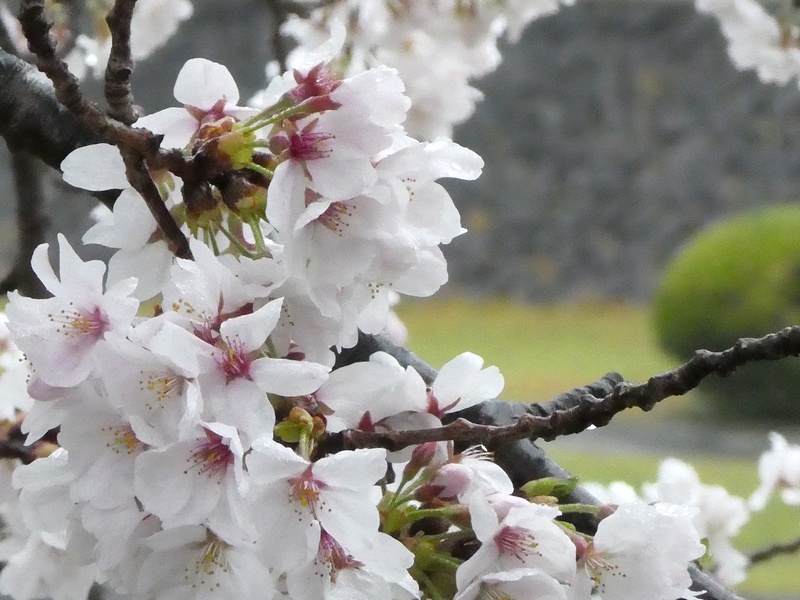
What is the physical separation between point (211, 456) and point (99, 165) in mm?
125

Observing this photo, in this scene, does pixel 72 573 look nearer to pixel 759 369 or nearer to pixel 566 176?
pixel 759 369

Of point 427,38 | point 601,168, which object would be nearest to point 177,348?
point 427,38

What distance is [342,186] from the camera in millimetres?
352

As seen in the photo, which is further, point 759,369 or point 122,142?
point 759,369

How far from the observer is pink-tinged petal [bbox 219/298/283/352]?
33cm

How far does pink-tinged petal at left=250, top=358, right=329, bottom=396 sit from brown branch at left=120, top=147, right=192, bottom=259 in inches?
2.8

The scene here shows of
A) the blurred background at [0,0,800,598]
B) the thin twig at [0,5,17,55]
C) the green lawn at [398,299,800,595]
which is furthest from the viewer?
the blurred background at [0,0,800,598]

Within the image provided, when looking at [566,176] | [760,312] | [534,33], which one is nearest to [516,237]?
[566,176]

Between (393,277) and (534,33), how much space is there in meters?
4.44

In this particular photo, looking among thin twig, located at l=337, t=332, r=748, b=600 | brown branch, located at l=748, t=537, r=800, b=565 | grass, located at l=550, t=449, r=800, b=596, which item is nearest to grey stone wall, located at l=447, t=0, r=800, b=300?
grass, located at l=550, t=449, r=800, b=596

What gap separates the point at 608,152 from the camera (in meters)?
4.64

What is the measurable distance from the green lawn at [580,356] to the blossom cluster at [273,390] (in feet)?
6.46

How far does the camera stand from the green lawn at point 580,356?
2.50m

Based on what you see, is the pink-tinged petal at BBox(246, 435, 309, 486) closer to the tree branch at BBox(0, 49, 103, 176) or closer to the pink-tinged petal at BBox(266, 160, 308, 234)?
the pink-tinged petal at BBox(266, 160, 308, 234)
